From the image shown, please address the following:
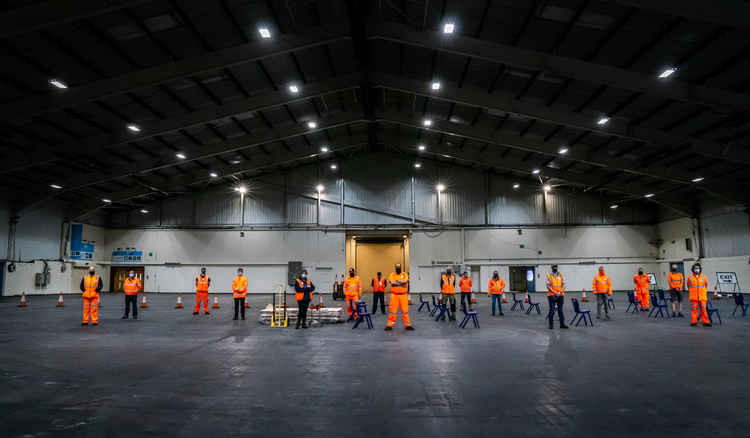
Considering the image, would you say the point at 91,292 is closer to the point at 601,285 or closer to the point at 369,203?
the point at 601,285

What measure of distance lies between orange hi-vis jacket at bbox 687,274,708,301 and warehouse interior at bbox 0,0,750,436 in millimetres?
1219

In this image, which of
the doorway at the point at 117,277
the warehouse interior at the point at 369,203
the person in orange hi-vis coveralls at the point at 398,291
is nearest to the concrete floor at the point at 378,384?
the warehouse interior at the point at 369,203

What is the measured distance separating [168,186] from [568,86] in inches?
1124

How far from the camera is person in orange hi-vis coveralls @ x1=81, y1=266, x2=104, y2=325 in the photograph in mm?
13062

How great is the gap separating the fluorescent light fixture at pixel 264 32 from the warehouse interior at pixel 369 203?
8.3 inches

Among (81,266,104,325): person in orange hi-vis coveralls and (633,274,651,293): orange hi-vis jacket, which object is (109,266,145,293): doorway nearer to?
(81,266,104,325): person in orange hi-vis coveralls

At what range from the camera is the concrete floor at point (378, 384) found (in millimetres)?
4637

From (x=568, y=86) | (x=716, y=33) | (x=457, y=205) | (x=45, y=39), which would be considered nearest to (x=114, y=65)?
(x=45, y=39)

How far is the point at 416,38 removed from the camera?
16656 mm

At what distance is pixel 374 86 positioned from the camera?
21828 millimetres

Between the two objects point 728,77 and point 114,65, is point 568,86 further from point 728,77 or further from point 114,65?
point 114,65

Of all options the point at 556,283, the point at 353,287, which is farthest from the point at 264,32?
the point at 556,283

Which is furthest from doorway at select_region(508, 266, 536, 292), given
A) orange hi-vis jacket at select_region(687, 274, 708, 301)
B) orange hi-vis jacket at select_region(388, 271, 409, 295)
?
orange hi-vis jacket at select_region(388, 271, 409, 295)

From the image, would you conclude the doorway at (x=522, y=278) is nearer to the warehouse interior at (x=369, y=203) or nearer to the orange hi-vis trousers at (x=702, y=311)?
the warehouse interior at (x=369, y=203)
